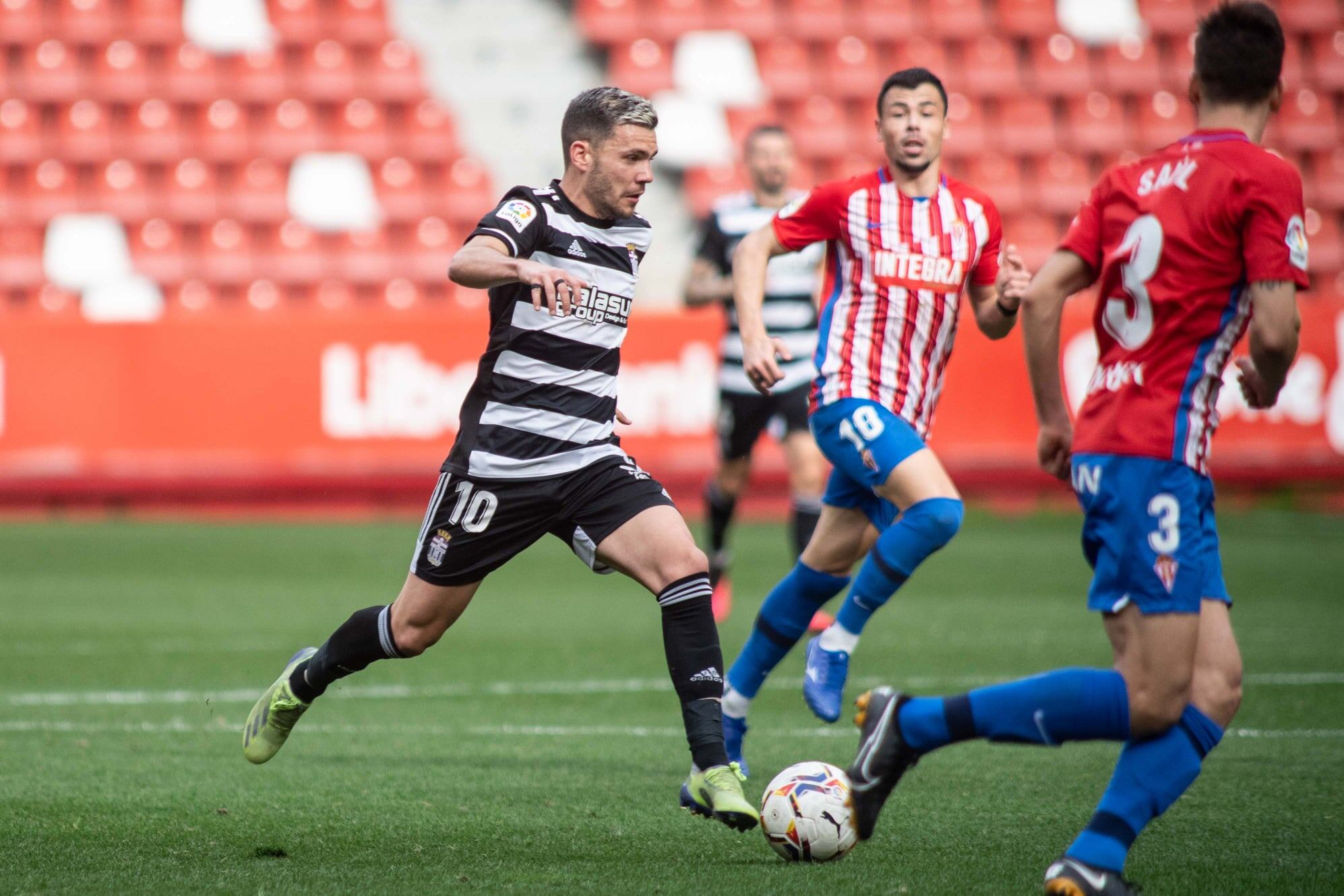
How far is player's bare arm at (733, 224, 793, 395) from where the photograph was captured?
477cm

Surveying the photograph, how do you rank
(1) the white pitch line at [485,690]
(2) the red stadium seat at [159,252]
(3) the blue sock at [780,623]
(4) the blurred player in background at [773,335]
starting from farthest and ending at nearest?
(2) the red stadium seat at [159,252] < (4) the blurred player in background at [773,335] < (1) the white pitch line at [485,690] < (3) the blue sock at [780,623]

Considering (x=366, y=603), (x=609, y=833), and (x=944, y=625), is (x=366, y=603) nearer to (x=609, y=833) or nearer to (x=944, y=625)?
(x=944, y=625)

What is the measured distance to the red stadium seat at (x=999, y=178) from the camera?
58.8ft

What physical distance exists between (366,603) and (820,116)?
10768 millimetres

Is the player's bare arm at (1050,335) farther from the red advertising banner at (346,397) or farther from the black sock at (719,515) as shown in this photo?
the red advertising banner at (346,397)

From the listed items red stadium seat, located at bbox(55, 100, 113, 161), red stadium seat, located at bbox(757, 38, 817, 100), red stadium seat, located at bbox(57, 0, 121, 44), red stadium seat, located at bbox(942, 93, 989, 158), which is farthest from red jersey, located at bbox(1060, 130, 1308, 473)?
red stadium seat, located at bbox(57, 0, 121, 44)

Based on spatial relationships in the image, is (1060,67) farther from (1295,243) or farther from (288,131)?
(1295,243)

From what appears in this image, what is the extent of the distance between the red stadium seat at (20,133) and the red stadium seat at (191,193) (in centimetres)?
143

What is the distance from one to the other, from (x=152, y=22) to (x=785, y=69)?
23.3ft

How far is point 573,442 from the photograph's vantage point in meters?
4.52

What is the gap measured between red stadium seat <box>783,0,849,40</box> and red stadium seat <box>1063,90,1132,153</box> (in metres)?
2.77

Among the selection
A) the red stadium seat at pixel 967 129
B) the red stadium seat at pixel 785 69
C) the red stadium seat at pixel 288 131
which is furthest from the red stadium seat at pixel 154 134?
the red stadium seat at pixel 967 129

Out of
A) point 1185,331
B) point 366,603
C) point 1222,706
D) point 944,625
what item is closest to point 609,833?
point 1222,706


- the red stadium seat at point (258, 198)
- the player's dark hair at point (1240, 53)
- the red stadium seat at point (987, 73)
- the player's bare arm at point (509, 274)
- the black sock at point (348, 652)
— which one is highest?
the red stadium seat at point (987, 73)
